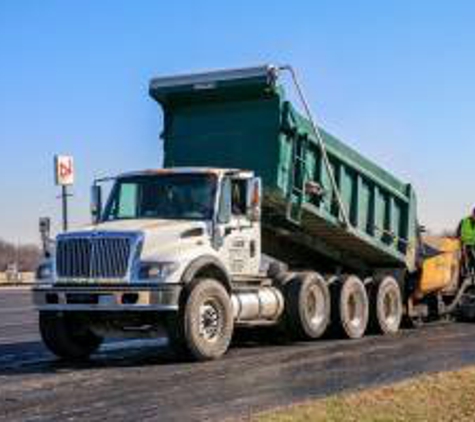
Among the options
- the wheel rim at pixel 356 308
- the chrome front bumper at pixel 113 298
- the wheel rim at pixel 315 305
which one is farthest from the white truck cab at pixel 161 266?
the wheel rim at pixel 356 308

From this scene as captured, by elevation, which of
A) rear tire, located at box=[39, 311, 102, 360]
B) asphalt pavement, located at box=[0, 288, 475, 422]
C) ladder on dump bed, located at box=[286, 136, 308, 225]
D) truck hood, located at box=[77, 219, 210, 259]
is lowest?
asphalt pavement, located at box=[0, 288, 475, 422]

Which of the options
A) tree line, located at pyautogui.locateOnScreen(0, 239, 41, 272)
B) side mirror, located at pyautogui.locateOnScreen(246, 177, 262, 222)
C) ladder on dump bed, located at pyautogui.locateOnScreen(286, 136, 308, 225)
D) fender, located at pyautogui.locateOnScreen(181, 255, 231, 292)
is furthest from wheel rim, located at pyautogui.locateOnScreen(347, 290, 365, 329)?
tree line, located at pyautogui.locateOnScreen(0, 239, 41, 272)

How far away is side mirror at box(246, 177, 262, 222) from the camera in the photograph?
562 inches

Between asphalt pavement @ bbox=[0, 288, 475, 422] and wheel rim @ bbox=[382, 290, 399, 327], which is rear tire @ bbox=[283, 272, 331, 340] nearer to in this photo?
asphalt pavement @ bbox=[0, 288, 475, 422]

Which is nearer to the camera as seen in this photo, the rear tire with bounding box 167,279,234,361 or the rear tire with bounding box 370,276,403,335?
the rear tire with bounding box 167,279,234,361

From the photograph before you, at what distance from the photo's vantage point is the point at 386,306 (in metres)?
17.8

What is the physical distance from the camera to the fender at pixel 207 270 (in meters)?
13.1

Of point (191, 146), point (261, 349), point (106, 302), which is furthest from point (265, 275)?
point (106, 302)

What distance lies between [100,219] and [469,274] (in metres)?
8.18

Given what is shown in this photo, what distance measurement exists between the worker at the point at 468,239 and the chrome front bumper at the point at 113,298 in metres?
8.71

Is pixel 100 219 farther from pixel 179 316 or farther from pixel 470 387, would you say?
pixel 470 387

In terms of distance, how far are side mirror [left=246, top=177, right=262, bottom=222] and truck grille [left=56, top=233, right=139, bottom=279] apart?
187cm

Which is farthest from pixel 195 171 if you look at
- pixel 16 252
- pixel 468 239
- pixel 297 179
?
pixel 16 252

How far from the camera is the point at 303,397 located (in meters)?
10.2
